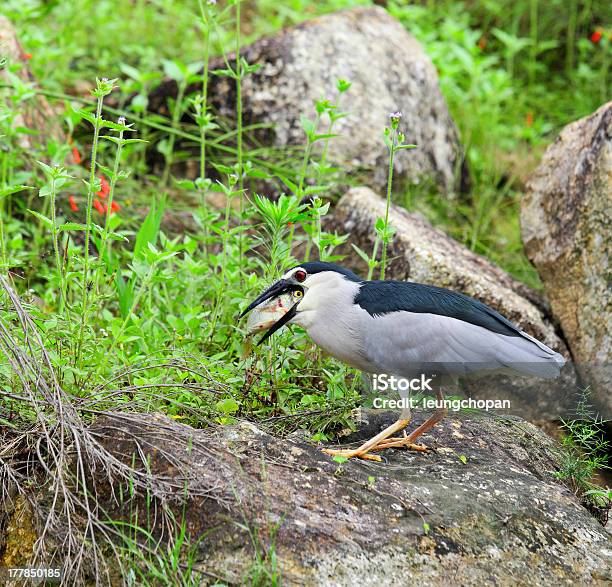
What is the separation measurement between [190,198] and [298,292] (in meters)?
2.56

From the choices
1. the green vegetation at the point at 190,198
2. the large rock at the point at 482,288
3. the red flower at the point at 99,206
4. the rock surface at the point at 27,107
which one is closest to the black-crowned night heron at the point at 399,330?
the green vegetation at the point at 190,198

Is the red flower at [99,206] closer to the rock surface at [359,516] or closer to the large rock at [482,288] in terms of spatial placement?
the large rock at [482,288]

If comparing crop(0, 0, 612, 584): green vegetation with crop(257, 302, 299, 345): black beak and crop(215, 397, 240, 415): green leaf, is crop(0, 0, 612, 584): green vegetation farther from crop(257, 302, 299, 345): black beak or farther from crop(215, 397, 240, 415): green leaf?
crop(257, 302, 299, 345): black beak

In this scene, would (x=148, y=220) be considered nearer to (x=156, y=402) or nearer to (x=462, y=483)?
(x=156, y=402)

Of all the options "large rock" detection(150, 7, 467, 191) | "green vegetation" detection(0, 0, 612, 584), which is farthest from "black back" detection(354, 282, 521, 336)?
"large rock" detection(150, 7, 467, 191)

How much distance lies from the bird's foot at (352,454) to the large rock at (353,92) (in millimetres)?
2726

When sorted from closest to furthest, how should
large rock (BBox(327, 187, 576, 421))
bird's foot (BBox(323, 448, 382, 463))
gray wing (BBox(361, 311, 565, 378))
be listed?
bird's foot (BBox(323, 448, 382, 463)), gray wing (BBox(361, 311, 565, 378)), large rock (BBox(327, 187, 576, 421))

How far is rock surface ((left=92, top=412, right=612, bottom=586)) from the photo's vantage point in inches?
105

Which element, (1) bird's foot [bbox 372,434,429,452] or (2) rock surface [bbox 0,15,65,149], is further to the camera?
(2) rock surface [bbox 0,15,65,149]

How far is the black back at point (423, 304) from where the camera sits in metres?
3.37

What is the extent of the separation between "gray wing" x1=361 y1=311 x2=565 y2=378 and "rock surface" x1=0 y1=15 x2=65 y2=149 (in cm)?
293

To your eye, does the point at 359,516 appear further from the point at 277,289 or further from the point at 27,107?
the point at 27,107

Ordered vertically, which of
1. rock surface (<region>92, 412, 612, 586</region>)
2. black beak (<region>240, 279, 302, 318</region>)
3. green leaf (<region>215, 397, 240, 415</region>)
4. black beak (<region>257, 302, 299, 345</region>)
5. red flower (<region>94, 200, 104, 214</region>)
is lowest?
red flower (<region>94, 200, 104, 214</region>)

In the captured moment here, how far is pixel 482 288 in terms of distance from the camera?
435 centimetres
